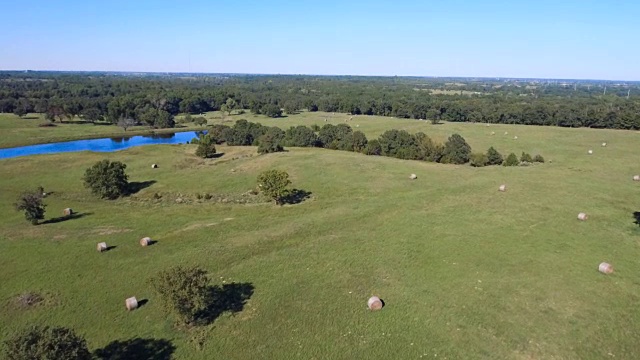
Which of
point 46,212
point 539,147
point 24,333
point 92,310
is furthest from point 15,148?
point 539,147

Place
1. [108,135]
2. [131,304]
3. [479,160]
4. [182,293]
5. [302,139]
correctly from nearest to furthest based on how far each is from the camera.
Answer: [182,293], [131,304], [479,160], [302,139], [108,135]

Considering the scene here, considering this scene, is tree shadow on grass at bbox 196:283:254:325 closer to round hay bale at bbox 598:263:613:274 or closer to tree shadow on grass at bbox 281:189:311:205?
tree shadow on grass at bbox 281:189:311:205

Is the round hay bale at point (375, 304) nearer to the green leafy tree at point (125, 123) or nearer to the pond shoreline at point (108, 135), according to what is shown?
the pond shoreline at point (108, 135)

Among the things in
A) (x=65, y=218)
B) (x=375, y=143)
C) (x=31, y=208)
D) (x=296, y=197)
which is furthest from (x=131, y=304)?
(x=375, y=143)

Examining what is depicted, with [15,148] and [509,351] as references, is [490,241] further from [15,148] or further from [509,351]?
[15,148]

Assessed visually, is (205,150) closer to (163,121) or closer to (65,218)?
(65,218)

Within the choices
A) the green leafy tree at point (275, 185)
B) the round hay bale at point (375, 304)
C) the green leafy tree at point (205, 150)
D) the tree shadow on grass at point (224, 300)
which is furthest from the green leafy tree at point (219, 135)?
the round hay bale at point (375, 304)
